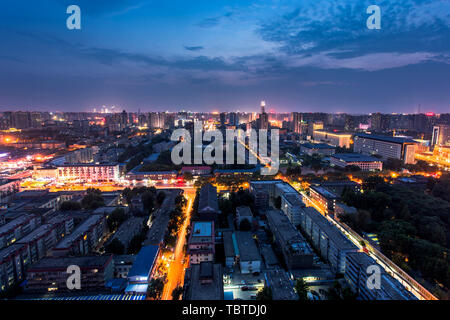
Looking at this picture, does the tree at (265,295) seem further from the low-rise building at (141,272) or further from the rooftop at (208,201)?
the rooftop at (208,201)

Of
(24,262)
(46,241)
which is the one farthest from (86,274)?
(46,241)

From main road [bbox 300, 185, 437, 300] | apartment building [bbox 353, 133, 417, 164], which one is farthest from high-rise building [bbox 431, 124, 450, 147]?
main road [bbox 300, 185, 437, 300]

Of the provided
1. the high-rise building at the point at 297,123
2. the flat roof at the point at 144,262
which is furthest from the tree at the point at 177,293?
the high-rise building at the point at 297,123

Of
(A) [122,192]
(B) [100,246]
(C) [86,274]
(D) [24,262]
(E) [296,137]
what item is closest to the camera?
(C) [86,274]

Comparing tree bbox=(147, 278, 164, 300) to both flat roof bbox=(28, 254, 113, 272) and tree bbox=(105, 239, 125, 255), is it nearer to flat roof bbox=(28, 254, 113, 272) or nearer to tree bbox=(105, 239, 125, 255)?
flat roof bbox=(28, 254, 113, 272)
